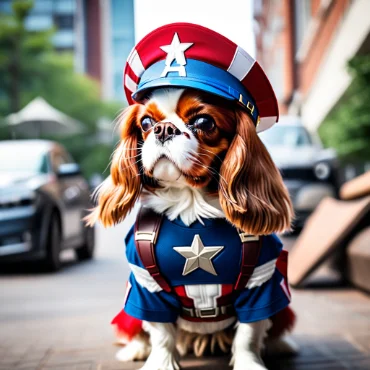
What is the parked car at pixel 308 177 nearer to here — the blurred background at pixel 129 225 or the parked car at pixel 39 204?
the blurred background at pixel 129 225

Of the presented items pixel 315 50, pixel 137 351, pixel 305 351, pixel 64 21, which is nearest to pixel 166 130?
pixel 137 351

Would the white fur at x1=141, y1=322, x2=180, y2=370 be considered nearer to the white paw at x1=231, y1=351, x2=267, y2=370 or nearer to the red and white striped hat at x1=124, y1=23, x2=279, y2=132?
the white paw at x1=231, y1=351, x2=267, y2=370

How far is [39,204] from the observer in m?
5.51

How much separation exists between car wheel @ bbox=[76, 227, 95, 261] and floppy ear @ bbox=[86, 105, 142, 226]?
15.5ft

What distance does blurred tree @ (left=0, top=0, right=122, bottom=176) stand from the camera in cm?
2220

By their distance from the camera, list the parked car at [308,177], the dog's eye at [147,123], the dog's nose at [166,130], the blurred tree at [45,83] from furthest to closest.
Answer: the blurred tree at [45,83]
the parked car at [308,177]
the dog's eye at [147,123]
the dog's nose at [166,130]

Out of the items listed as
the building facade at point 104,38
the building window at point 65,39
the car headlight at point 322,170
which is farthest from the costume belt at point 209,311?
the building window at point 65,39

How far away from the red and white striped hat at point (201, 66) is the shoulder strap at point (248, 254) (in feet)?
1.37

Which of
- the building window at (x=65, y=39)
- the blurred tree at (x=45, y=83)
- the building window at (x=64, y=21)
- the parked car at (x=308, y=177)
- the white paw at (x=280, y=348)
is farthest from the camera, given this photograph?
the building window at (x=65, y=39)

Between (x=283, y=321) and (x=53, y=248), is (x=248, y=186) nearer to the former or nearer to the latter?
(x=283, y=321)

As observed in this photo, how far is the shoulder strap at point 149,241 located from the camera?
2014mm

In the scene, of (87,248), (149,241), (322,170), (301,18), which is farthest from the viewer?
Result: (301,18)

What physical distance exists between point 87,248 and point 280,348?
465 centimetres

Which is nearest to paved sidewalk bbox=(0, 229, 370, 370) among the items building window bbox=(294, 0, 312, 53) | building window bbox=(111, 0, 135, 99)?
building window bbox=(294, 0, 312, 53)
